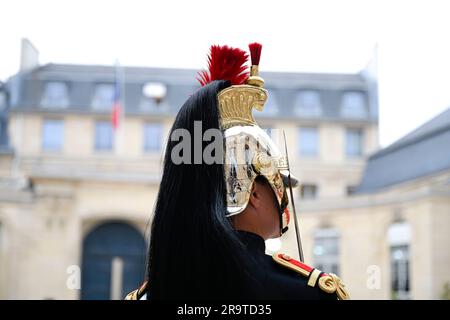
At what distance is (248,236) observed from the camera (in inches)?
94.0

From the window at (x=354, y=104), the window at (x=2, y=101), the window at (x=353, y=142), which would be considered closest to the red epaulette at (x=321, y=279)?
the window at (x=353, y=142)

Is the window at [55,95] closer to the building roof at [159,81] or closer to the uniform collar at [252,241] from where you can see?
the building roof at [159,81]

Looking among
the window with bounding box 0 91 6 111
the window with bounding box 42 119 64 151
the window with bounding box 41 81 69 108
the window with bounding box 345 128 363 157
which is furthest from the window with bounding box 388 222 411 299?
the window with bounding box 0 91 6 111

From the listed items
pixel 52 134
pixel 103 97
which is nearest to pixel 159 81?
pixel 103 97

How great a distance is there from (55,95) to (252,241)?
30794mm

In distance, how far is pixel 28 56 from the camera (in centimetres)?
3209

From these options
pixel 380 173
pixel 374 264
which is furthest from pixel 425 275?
pixel 380 173

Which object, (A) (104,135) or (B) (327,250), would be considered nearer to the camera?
(B) (327,250)

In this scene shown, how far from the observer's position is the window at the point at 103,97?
32.0 m

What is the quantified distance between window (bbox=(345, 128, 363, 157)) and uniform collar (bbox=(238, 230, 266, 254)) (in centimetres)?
2987

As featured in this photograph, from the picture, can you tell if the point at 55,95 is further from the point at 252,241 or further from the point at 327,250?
the point at 252,241

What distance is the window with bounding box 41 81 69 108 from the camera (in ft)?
104

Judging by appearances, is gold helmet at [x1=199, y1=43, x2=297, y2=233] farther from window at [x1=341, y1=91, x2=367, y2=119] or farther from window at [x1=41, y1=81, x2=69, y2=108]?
window at [x1=341, y1=91, x2=367, y2=119]
